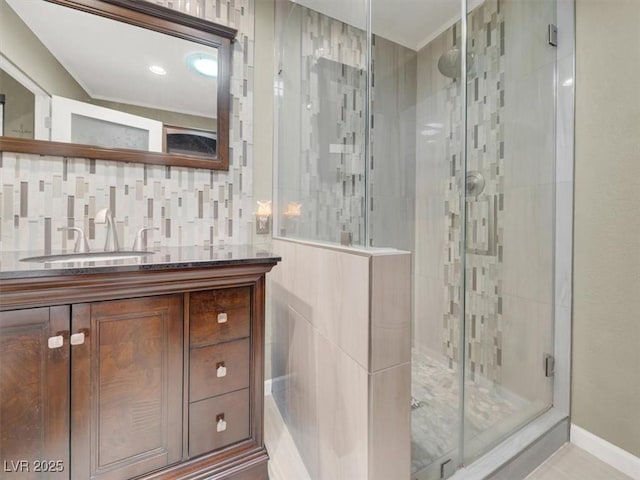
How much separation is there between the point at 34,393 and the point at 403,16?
2.17 metres

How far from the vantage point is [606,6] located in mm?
1215

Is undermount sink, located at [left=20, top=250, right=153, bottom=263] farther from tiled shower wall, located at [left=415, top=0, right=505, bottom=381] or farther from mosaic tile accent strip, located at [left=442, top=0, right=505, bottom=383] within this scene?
mosaic tile accent strip, located at [left=442, top=0, right=505, bottom=383]

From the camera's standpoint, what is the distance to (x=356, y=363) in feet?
2.68

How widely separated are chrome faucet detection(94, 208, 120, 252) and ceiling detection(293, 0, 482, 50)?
1.32m

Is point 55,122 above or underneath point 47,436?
above

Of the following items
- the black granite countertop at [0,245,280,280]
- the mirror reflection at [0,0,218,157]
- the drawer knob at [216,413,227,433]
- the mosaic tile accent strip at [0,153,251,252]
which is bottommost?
the drawer knob at [216,413,227,433]

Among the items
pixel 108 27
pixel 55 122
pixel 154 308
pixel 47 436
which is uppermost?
pixel 108 27

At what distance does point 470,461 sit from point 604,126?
146cm

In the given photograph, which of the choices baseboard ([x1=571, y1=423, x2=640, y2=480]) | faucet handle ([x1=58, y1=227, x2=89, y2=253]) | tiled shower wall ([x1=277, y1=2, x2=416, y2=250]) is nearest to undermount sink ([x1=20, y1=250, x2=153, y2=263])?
faucet handle ([x1=58, y1=227, x2=89, y2=253])

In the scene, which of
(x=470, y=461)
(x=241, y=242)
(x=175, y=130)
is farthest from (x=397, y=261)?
(x=175, y=130)

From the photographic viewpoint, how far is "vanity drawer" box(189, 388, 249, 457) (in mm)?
996

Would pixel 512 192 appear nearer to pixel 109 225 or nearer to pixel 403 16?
pixel 403 16

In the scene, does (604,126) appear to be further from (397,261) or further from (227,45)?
(227,45)

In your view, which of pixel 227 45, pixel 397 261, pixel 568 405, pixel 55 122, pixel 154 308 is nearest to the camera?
pixel 397 261
